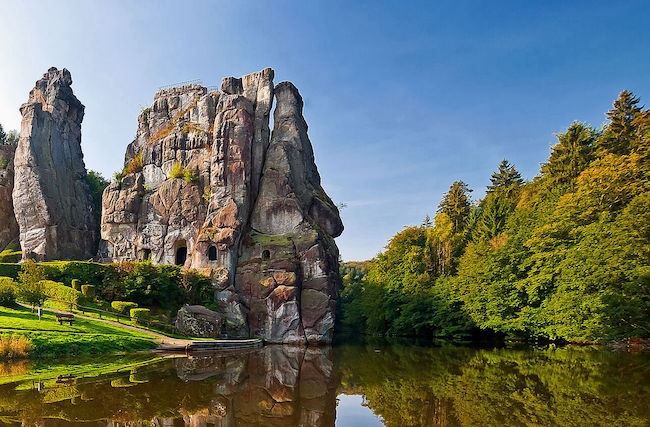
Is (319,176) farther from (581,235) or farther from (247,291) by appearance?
(581,235)

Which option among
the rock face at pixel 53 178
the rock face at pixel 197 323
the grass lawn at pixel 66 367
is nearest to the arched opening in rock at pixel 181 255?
the rock face at pixel 53 178

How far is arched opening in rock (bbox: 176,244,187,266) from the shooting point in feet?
144

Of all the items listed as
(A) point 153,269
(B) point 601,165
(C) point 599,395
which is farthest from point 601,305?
(A) point 153,269

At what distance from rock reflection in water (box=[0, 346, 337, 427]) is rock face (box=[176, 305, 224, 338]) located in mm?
12429

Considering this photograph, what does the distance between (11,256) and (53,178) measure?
10.9 meters

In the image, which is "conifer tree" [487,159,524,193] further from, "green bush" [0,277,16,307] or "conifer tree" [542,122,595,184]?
"green bush" [0,277,16,307]

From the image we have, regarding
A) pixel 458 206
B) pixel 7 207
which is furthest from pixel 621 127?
pixel 7 207

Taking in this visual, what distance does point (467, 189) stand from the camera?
175ft

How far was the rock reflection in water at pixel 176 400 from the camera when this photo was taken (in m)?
9.00

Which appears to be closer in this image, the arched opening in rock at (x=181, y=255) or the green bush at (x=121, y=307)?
the green bush at (x=121, y=307)

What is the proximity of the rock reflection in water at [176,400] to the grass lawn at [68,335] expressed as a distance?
5.19 metres

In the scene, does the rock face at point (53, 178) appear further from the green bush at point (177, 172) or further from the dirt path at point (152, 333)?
the dirt path at point (152, 333)

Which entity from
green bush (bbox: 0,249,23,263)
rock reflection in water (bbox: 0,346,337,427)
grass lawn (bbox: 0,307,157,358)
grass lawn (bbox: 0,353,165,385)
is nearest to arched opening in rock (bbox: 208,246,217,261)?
grass lawn (bbox: 0,307,157,358)

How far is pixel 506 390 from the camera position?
42.1 feet
